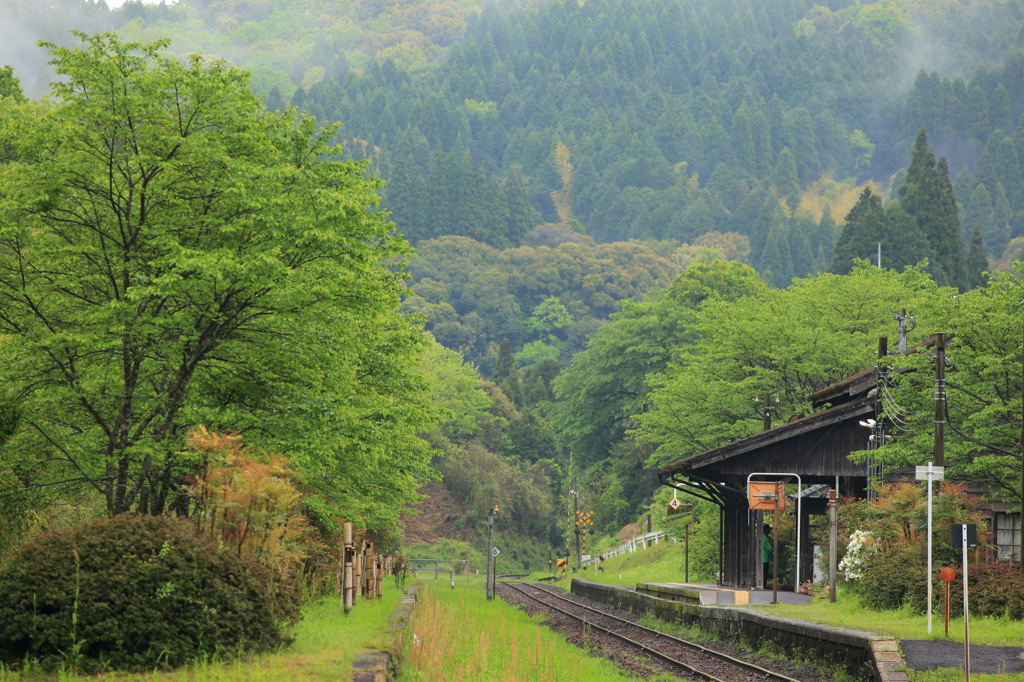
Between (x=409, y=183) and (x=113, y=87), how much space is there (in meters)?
181

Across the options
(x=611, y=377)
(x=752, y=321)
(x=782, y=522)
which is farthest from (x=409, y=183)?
(x=782, y=522)

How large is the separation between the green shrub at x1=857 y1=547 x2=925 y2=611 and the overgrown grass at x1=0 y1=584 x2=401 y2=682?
488 inches

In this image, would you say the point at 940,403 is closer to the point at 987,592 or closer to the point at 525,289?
the point at 987,592

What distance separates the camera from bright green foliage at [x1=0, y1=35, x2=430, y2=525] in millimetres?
18406

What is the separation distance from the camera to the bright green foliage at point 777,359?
46.5 meters

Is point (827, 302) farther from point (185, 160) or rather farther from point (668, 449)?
point (185, 160)

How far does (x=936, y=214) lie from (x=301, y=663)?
9990 cm

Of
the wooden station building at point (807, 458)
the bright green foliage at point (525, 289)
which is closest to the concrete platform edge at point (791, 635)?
the wooden station building at point (807, 458)

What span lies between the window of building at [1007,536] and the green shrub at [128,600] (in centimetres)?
2094

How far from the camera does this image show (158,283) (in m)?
17.6

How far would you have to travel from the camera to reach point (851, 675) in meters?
17.7

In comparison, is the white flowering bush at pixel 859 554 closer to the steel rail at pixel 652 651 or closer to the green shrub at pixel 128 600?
the steel rail at pixel 652 651

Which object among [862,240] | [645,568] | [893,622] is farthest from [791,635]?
[862,240]

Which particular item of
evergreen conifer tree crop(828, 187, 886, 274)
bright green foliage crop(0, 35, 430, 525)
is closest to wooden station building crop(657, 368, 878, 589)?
bright green foliage crop(0, 35, 430, 525)
